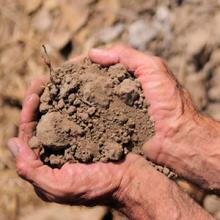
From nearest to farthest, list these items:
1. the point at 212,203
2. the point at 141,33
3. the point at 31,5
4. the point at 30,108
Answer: the point at 30,108, the point at 212,203, the point at 141,33, the point at 31,5

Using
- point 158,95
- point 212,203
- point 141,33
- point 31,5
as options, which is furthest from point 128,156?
point 31,5

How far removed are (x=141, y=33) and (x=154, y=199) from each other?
1224 millimetres

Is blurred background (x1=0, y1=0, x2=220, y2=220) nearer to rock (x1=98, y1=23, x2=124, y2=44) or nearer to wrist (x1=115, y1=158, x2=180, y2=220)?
rock (x1=98, y1=23, x2=124, y2=44)

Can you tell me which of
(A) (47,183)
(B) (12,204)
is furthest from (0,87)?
(A) (47,183)

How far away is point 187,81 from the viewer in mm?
2814

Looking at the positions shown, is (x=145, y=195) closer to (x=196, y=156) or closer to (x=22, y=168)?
(x=196, y=156)

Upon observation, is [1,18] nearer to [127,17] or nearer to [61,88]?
[127,17]

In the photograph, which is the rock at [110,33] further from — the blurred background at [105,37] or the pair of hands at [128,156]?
the pair of hands at [128,156]

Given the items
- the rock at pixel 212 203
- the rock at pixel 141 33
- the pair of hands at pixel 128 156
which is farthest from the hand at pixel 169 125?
the rock at pixel 141 33

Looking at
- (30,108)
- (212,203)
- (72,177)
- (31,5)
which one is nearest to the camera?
(72,177)

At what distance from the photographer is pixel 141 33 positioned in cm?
291

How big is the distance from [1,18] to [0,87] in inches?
17.4

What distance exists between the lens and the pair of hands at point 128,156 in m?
1.91

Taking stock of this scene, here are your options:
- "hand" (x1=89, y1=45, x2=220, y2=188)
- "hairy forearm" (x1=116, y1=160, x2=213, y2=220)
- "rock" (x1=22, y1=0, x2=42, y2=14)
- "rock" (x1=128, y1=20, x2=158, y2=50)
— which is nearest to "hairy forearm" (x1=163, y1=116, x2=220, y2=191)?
"hand" (x1=89, y1=45, x2=220, y2=188)
